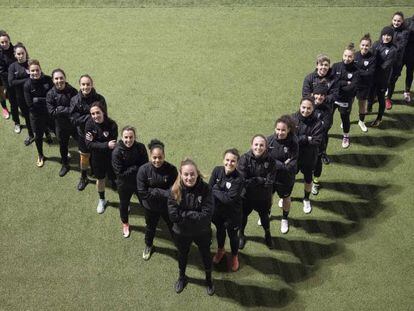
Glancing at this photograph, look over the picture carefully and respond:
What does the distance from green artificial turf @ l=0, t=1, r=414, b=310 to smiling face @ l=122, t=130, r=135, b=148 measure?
1.63m

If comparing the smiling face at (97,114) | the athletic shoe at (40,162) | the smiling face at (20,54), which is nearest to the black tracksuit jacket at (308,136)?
the smiling face at (97,114)

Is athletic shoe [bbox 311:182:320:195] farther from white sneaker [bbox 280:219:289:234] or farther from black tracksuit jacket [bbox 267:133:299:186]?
black tracksuit jacket [bbox 267:133:299:186]

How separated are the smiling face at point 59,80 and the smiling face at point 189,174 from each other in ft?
9.65

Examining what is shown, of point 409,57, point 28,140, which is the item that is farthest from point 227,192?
point 409,57

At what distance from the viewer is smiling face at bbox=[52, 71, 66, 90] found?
6.69 metres

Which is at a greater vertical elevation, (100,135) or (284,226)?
(100,135)

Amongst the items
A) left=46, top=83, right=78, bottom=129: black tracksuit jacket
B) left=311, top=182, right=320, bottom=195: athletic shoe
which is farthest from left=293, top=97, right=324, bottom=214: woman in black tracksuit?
left=46, top=83, right=78, bottom=129: black tracksuit jacket

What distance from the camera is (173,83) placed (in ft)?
32.7

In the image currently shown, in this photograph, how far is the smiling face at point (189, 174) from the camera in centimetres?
485

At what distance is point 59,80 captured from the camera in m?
6.72

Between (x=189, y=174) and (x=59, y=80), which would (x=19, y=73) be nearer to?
(x=59, y=80)

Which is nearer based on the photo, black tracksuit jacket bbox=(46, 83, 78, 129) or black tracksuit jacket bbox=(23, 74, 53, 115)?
black tracksuit jacket bbox=(46, 83, 78, 129)

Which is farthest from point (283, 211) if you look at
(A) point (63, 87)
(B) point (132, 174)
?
(A) point (63, 87)

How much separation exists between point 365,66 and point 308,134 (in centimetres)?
235
